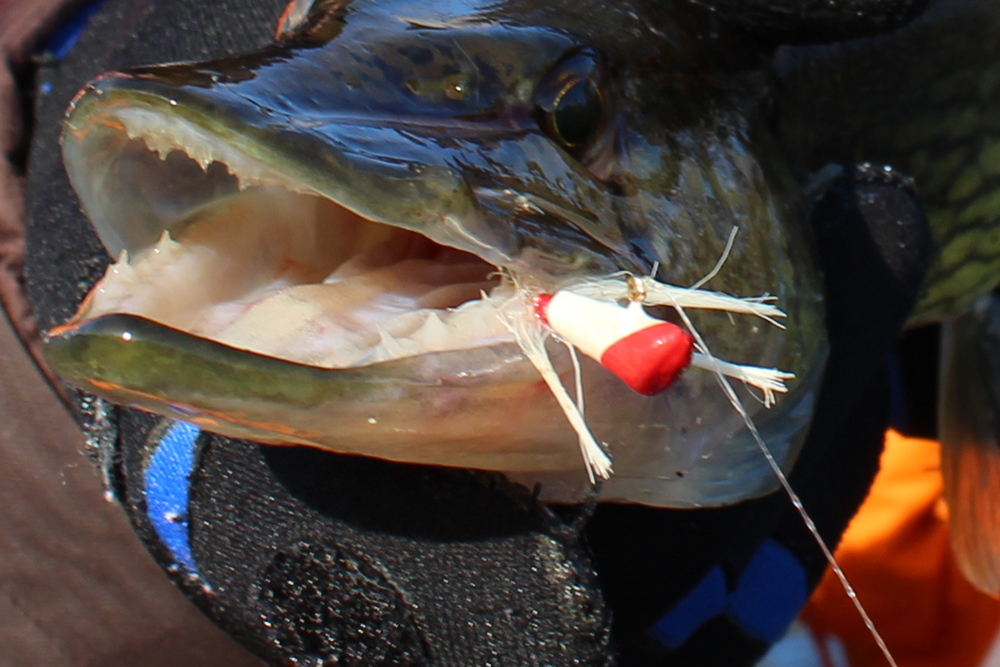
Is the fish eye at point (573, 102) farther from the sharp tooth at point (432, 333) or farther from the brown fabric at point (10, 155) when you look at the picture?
the brown fabric at point (10, 155)

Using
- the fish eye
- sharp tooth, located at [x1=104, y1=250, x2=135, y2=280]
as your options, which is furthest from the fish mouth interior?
the fish eye

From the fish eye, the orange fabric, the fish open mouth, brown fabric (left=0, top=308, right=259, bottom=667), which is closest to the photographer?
the fish open mouth

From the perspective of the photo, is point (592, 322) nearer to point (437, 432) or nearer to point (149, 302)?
point (437, 432)

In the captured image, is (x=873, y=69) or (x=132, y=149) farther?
(x=873, y=69)

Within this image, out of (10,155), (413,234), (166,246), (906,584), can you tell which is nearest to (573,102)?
(413,234)

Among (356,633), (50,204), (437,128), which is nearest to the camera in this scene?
(437,128)

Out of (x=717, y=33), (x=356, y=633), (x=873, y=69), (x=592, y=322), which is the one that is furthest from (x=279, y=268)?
(x=873, y=69)

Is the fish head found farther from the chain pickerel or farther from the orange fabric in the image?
the orange fabric
